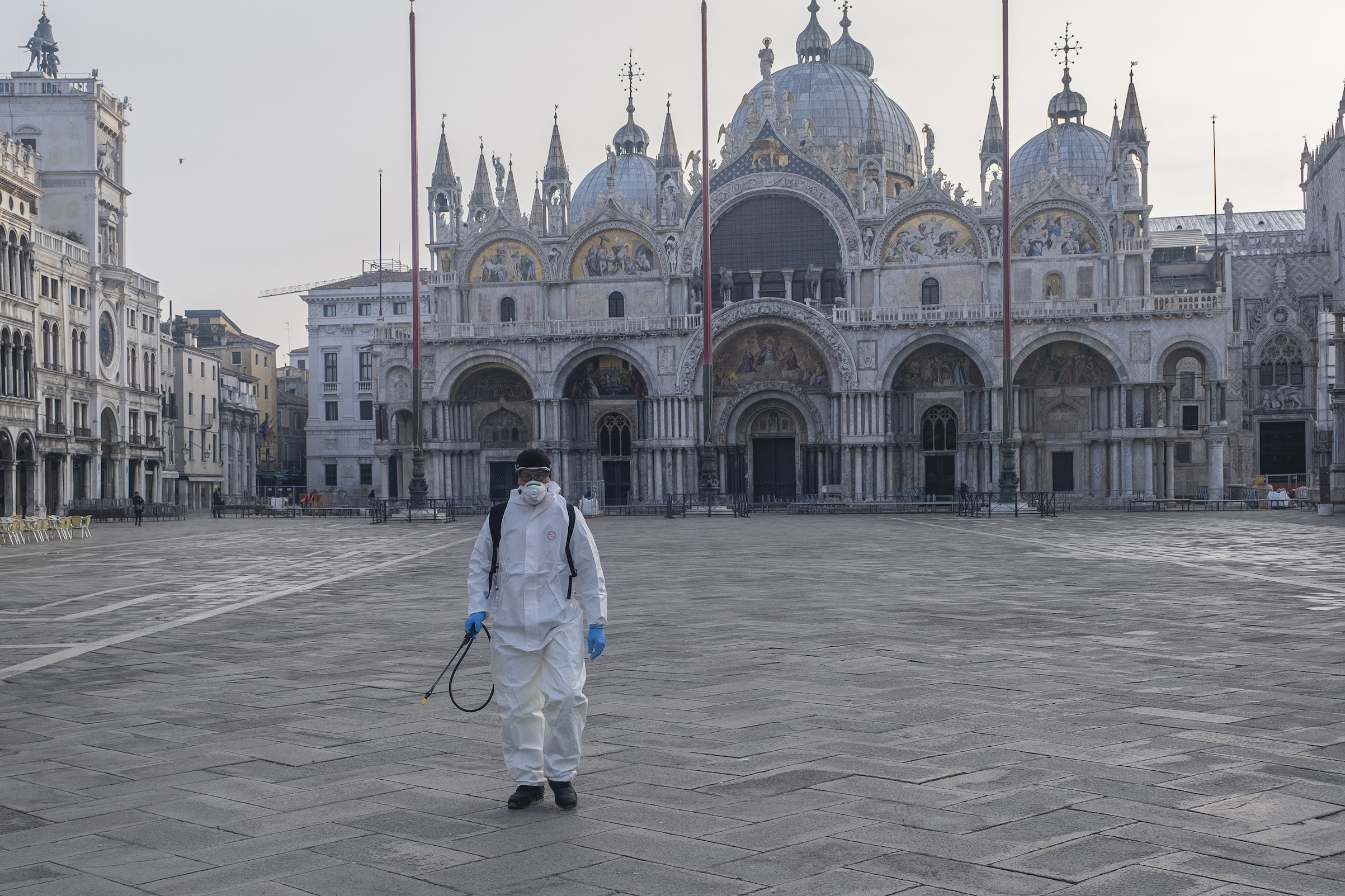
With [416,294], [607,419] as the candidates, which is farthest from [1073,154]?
[416,294]

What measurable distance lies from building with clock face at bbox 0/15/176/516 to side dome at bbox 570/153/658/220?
2284 centimetres

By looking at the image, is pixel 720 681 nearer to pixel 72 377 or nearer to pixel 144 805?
pixel 144 805

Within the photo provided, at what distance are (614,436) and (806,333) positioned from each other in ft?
31.0

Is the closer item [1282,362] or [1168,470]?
[1168,470]

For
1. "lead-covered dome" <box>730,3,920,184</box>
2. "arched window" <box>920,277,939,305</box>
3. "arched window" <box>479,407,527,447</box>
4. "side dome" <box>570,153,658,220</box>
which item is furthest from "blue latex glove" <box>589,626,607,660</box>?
"side dome" <box>570,153,658,220</box>

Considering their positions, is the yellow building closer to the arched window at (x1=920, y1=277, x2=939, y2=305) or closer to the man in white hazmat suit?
the arched window at (x1=920, y1=277, x2=939, y2=305)

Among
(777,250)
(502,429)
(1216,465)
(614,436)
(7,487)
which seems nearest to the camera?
(7,487)

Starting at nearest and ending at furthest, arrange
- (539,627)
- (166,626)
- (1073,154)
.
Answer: (539,627) → (166,626) → (1073,154)

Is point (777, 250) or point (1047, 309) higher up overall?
point (777, 250)

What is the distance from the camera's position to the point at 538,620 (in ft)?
22.5

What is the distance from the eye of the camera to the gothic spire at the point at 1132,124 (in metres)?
55.5

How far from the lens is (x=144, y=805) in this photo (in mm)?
6645

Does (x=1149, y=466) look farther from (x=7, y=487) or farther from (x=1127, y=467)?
(x=7, y=487)

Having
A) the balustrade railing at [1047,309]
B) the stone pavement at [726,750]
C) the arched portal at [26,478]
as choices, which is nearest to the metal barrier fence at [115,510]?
the arched portal at [26,478]
